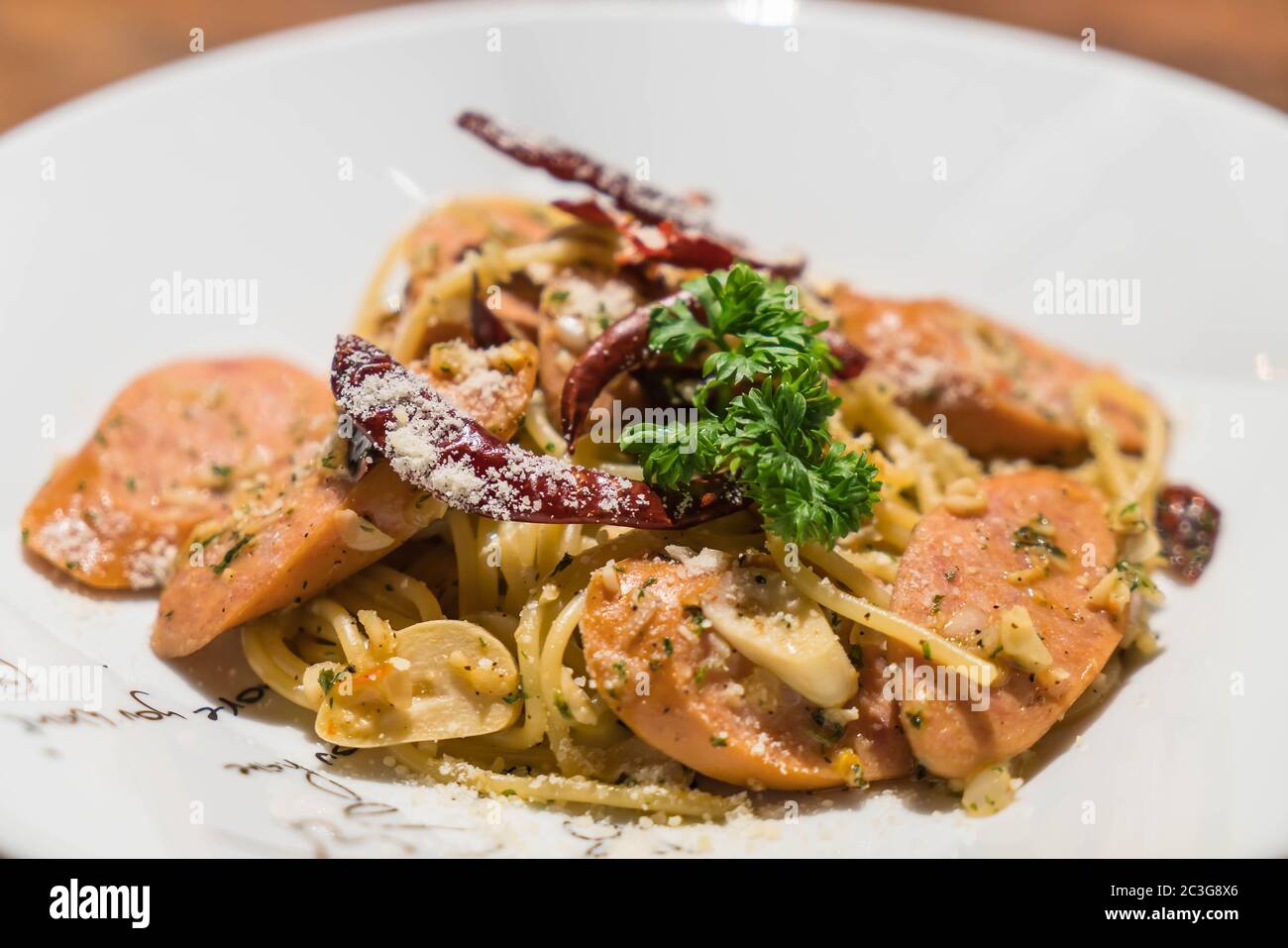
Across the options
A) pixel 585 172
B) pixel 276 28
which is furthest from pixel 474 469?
pixel 276 28

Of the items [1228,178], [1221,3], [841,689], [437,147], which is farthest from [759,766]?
[1221,3]

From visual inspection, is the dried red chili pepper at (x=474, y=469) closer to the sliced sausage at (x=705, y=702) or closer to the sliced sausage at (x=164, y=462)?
the sliced sausage at (x=705, y=702)

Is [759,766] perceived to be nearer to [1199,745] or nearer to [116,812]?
[1199,745]

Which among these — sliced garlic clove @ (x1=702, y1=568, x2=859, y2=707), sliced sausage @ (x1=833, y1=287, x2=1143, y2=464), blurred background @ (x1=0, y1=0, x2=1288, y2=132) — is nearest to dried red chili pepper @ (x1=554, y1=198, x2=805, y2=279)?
sliced sausage @ (x1=833, y1=287, x2=1143, y2=464)

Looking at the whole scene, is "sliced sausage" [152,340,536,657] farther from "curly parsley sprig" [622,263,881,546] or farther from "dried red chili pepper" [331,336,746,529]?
"curly parsley sprig" [622,263,881,546]

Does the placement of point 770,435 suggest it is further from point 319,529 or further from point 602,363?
point 319,529

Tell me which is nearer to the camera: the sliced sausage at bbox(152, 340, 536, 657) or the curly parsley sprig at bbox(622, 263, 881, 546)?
the curly parsley sprig at bbox(622, 263, 881, 546)

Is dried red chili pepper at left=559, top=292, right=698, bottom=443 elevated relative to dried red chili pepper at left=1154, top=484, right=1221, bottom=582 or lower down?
elevated
